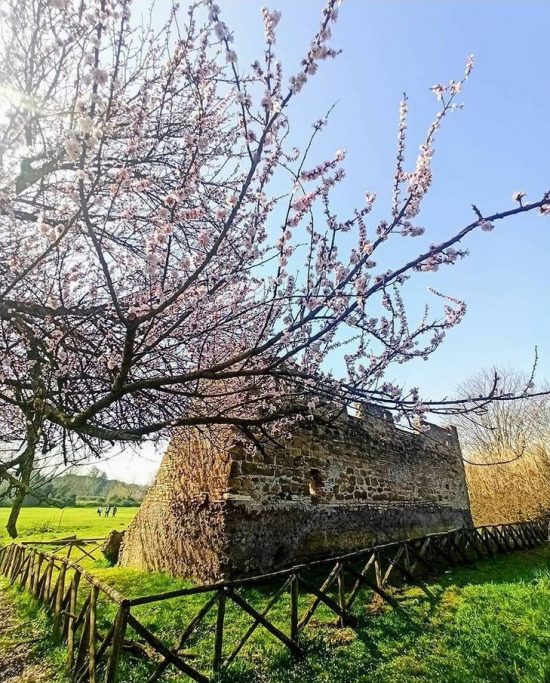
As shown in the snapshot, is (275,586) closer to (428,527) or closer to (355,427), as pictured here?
(355,427)

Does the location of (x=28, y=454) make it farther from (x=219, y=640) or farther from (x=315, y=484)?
(x=315, y=484)

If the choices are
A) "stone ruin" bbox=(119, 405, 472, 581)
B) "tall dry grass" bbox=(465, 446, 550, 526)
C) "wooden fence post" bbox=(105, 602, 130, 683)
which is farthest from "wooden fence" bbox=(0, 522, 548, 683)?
"tall dry grass" bbox=(465, 446, 550, 526)

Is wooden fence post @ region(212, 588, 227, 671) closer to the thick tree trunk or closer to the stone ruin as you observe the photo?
the stone ruin

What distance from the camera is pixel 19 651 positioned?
5.06m

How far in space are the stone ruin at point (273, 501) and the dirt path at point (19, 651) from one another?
2273mm

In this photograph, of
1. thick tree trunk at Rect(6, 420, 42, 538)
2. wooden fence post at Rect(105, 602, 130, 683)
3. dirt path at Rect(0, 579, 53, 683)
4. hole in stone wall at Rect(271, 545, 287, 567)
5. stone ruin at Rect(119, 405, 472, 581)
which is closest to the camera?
wooden fence post at Rect(105, 602, 130, 683)

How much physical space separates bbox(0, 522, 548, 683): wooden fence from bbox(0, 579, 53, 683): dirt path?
32cm

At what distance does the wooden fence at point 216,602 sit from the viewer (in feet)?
12.3

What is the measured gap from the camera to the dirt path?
14.1 feet

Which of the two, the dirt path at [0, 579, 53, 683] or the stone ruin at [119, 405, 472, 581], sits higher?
the stone ruin at [119, 405, 472, 581]

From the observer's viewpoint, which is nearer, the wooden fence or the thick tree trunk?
the thick tree trunk

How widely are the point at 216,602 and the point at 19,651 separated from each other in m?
2.58

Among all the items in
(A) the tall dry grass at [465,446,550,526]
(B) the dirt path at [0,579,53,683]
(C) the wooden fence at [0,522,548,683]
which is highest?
(A) the tall dry grass at [465,446,550,526]

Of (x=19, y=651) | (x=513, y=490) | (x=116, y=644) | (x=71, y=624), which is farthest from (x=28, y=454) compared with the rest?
(x=513, y=490)
